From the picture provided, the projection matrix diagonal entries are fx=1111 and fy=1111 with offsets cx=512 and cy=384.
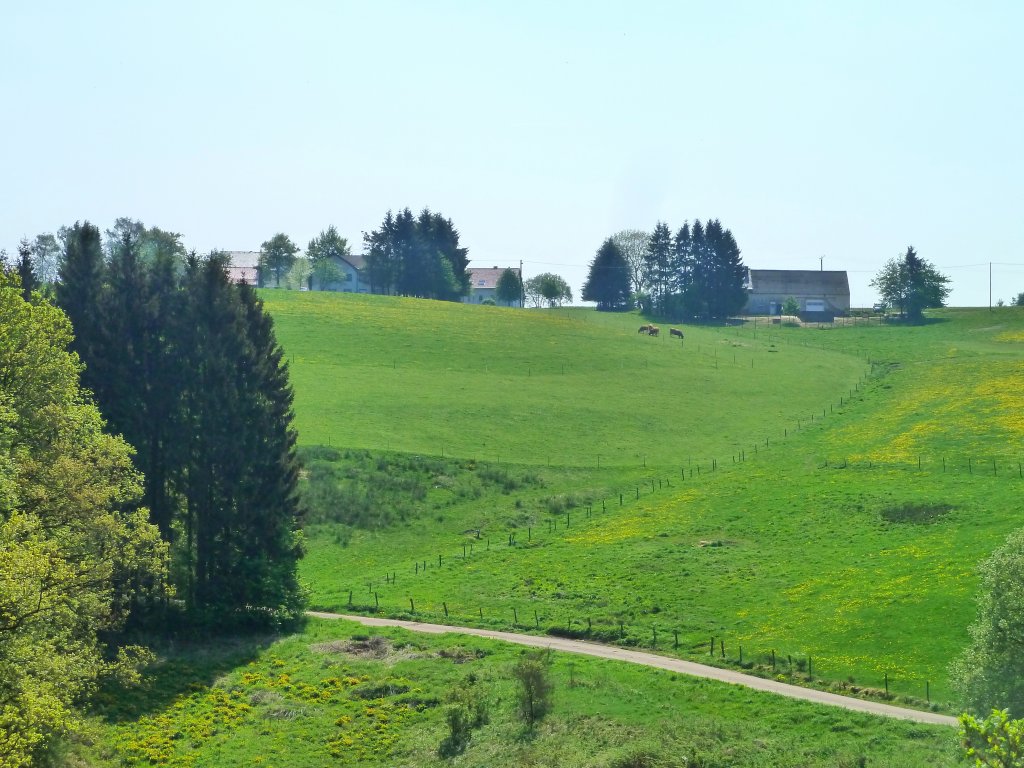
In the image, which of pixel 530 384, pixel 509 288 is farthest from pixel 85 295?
pixel 509 288

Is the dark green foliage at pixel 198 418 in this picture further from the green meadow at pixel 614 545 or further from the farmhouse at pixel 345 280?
the farmhouse at pixel 345 280

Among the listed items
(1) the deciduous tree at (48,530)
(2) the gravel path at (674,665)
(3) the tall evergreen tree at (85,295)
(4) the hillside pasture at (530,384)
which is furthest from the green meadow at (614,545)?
(3) the tall evergreen tree at (85,295)

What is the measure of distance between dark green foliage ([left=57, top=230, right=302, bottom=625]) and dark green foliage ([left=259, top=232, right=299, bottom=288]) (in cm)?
13177

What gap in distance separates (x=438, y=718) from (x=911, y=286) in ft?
451

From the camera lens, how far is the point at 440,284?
169m

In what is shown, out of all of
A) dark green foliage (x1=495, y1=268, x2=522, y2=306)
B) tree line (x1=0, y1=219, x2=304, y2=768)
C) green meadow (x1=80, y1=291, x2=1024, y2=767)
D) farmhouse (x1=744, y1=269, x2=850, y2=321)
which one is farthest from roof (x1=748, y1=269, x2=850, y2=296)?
tree line (x1=0, y1=219, x2=304, y2=768)

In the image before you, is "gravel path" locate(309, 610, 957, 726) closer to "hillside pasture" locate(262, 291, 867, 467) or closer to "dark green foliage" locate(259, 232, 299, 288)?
"hillside pasture" locate(262, 291, 867, 467)

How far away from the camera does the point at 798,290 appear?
7215 inches

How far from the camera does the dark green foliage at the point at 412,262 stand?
169500mm

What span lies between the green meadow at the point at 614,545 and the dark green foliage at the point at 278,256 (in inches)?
2657

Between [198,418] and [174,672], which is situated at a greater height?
[198,418]

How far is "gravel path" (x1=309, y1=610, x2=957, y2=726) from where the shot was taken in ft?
121

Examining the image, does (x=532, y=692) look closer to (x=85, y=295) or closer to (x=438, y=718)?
(x=438, y=718)

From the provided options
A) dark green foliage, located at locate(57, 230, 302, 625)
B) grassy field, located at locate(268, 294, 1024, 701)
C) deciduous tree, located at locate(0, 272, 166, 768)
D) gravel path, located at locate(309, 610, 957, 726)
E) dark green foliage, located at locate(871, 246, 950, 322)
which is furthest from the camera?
dark green foliage, located at locate(871, 246, 950, 322)
